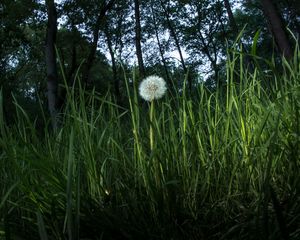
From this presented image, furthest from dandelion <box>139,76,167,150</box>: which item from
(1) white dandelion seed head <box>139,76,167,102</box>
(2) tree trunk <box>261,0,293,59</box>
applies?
(2) tree trunk <box>261,0,293,59</box>

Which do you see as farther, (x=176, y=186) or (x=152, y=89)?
(x=152, y=89)

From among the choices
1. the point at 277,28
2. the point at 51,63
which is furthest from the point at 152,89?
the point at 51,63

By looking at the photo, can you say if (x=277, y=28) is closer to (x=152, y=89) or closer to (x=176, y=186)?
(x=152, y=89)

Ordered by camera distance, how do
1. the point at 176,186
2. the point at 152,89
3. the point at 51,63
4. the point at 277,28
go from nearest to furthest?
the point at 176,186
the point at 152,89
the point at 277,28
the point at 51,63

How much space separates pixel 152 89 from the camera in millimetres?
1354

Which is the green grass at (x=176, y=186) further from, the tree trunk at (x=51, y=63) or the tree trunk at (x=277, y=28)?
the tree trunk at (x=51, y=63)

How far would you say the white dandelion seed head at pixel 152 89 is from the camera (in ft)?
4.35

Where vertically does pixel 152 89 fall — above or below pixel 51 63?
below

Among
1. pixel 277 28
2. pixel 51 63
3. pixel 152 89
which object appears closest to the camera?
pixel 152 89

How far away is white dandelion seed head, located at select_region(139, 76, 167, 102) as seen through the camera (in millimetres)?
1326

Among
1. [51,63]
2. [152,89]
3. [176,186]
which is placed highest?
[51,63]

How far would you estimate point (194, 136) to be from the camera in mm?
1271

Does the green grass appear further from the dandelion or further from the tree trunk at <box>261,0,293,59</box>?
the tree trunk at <box>261,0,293,59</box>

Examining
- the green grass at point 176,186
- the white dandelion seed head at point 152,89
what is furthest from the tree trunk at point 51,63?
the green grass at point 176,186
